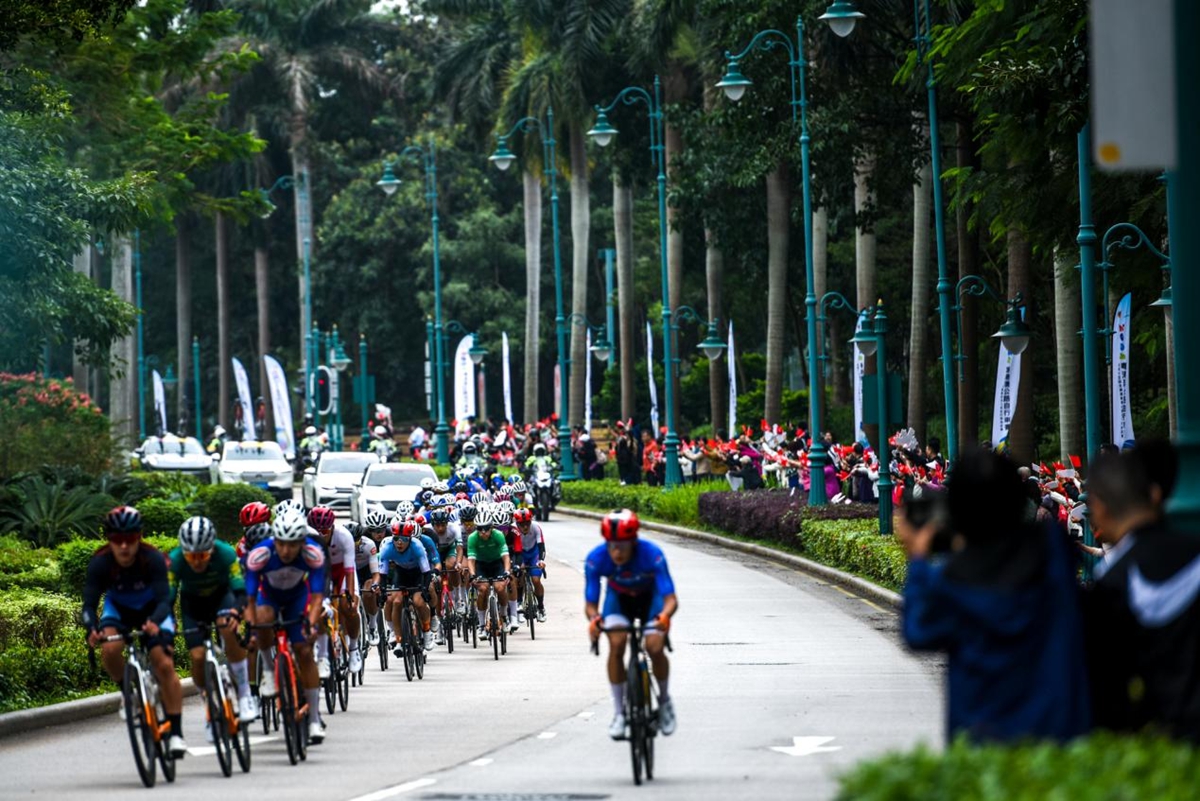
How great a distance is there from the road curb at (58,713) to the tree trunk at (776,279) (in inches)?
1296

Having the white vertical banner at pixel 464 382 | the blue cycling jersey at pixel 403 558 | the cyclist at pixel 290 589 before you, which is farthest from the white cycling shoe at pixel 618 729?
the white vertical banner at pixel 464 382

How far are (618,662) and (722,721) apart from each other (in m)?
3.04

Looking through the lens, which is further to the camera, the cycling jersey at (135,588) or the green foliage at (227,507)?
the green foliage at (227,507)

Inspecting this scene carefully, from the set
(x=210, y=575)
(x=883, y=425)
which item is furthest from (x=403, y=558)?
(x=883, y=425)

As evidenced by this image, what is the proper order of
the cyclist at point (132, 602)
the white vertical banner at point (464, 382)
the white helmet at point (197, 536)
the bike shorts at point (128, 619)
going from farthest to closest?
the white vertical banner at point (464, 382) < the white helmet at point (197, 536) < the bike shorts at point (128, 619) < the cyclist at point (132, 602)

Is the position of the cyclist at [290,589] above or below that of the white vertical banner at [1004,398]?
below

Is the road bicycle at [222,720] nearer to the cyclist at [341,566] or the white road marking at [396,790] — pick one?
the white road marking at [396,790]

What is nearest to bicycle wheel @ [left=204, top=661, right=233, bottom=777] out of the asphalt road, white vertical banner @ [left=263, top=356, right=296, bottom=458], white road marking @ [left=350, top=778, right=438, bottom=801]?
the asphalt road

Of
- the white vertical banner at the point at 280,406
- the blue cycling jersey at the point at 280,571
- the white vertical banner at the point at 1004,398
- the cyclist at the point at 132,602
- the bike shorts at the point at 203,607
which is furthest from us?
the white vertical banner at the point at 280,406

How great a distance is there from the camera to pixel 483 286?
92688 mm

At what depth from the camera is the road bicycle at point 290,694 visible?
15141mm

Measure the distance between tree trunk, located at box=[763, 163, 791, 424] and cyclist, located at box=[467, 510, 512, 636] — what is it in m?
26.2

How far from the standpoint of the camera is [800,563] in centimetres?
3694

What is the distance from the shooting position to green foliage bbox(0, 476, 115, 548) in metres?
32.2
